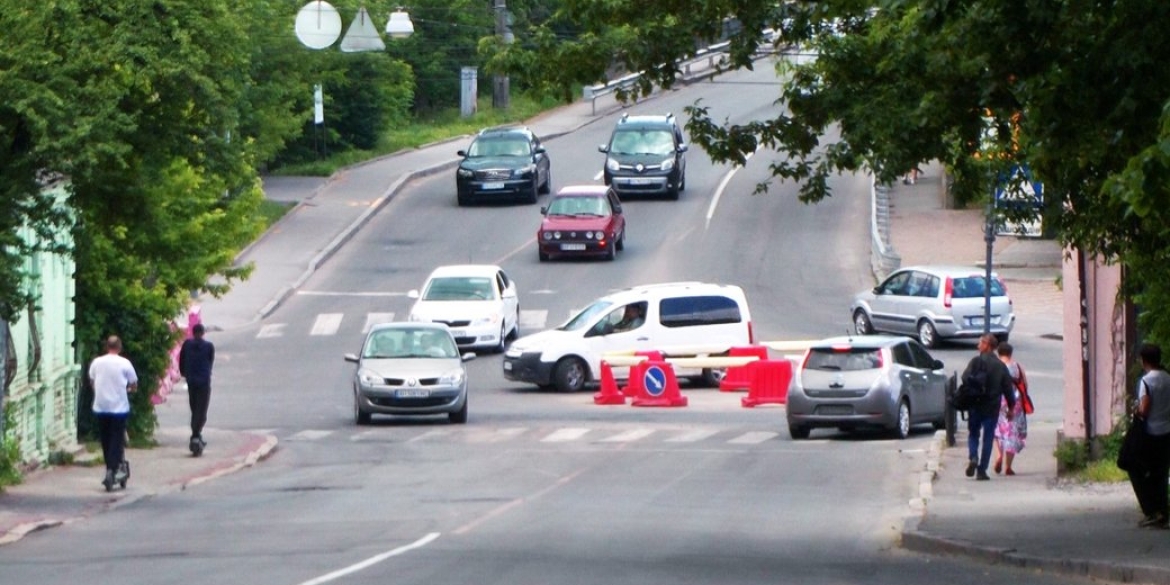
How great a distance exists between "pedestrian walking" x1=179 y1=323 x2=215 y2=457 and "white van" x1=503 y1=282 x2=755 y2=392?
31.0 ft

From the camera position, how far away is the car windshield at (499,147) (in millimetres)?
Answer: 55062

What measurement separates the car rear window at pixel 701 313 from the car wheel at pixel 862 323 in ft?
16.3

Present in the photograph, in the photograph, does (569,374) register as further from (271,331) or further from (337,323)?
(271,331)

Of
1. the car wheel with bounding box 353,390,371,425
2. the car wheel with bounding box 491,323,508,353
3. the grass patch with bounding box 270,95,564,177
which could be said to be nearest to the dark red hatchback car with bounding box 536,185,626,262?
the car wheel with bounding box 491,323,508,353

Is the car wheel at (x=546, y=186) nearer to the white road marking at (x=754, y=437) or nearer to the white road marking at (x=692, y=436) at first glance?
the white road marking at (x=692, y=436)

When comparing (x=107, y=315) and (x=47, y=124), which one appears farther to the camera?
(x=107, y=315)

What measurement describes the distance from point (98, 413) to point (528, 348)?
13.6 m

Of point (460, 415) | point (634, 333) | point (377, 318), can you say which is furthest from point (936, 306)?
point (460, 415)

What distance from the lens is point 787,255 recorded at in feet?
159

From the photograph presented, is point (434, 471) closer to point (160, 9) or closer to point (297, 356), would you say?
point (160, 9)

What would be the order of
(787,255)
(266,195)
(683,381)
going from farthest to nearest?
(266,195) < (787,255) < (683,381)

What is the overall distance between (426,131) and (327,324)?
32141mm

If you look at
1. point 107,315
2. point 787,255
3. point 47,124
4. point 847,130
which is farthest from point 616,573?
point 787,255

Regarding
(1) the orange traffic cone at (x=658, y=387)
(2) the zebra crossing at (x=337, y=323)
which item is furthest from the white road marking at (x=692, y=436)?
(2) the zebra crossing at (x=337, y=323)
